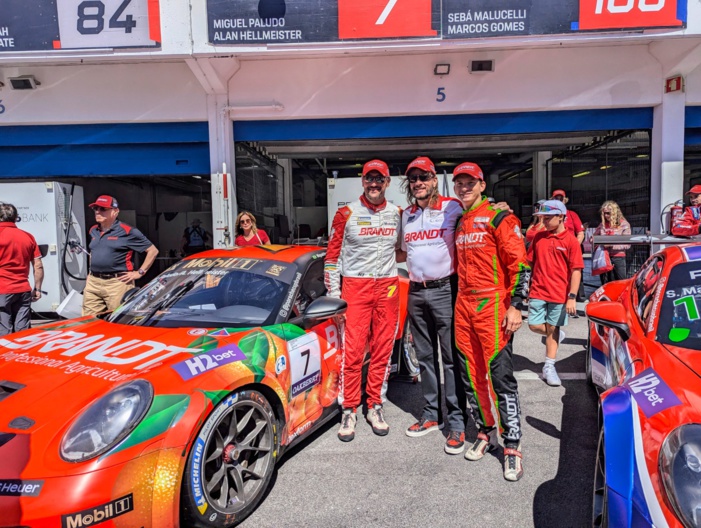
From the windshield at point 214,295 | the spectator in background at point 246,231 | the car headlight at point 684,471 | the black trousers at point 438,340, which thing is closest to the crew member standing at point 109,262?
the spectator in background at point 246,231

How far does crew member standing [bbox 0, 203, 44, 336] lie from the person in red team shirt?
5017 millimetres

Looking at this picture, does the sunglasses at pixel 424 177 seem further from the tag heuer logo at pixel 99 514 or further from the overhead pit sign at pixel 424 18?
the overhead pit sign at pixel 424 18

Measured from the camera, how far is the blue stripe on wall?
807 centimetres

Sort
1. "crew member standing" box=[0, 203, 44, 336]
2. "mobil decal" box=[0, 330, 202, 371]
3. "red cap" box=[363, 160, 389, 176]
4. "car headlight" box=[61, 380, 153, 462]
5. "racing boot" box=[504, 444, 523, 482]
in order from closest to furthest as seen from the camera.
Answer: "car headlight" box=[61, 380, 153, 462] < "mobil decal" box=[0, 330, 202, 371] < "racing boot" box=[504, 444, 523, 482] < "red cap" box=[363, 160, 389, 176] < "crew member standing" box=[0, 203, 44, 336]

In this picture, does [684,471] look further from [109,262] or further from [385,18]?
[385,18]

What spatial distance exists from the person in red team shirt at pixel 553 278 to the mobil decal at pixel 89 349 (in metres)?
3.23

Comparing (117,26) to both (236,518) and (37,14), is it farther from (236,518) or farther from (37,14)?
(236,518)

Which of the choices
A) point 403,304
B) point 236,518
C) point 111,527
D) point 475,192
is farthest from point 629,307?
point 111,527

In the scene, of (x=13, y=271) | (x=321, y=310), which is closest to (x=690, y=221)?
(x=321, y=310)

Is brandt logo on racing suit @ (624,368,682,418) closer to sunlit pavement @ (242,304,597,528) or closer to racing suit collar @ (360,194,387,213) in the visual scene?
sunlit pavement @ (242,304,597,528)

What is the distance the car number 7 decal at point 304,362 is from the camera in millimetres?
2795

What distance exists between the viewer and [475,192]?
2.93 metres

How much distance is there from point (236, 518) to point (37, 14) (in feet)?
23.8

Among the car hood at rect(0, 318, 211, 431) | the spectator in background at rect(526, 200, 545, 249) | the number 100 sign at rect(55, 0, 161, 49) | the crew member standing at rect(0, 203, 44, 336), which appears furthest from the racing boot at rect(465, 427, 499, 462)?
the number 100 sign at rect(55, 0, 161, 49)
